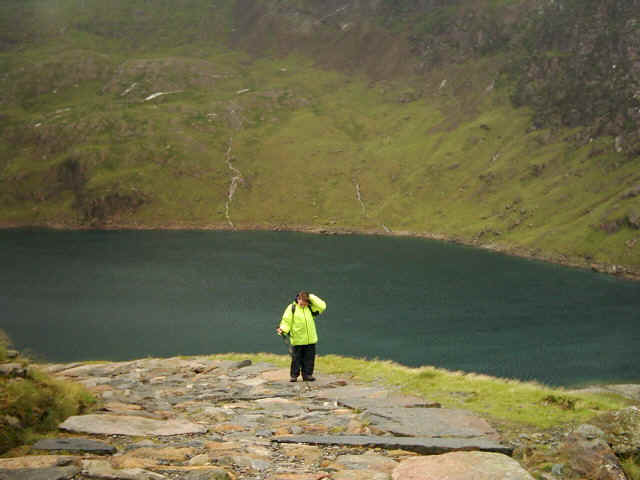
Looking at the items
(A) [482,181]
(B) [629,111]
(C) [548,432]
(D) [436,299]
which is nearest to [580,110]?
(B) [629,111]

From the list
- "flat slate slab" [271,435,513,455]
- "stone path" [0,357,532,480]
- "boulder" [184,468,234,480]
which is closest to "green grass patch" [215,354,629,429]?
"stone path" [0,357,532,480]

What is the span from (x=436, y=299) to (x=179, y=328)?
42.3 m

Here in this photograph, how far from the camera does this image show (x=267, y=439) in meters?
12.5

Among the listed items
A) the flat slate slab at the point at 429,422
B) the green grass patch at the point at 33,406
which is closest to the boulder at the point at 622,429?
the flat slate slab at the point at 429,422

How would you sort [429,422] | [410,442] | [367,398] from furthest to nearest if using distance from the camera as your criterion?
[367,398], [429,422], [410,442]

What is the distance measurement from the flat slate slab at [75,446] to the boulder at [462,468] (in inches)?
223

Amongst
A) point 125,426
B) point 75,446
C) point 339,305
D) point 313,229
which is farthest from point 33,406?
point 313,229

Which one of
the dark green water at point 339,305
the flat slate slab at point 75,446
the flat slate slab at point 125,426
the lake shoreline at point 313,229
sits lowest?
the dark green water at point 339,305

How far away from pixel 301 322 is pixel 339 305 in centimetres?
6671

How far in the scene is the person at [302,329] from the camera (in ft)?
67.2

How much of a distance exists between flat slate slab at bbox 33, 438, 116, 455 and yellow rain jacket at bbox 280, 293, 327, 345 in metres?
9.75

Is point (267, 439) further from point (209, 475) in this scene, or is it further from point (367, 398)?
point (367, 398)

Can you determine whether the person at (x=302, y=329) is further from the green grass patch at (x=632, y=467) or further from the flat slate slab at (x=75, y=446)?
the green grass patch at (x=632, y=467)

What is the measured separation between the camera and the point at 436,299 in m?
91.1
